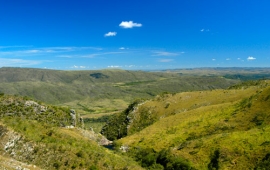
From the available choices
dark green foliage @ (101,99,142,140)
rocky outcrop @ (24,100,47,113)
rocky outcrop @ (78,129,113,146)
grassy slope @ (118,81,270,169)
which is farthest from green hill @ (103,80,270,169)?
rocky outcrop @ (24,100,47,113)

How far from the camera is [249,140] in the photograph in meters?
51.5

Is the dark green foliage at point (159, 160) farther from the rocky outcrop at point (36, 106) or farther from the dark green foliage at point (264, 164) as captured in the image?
the rocky outcrop at point (36, 106)

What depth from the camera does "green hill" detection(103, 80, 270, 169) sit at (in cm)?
4930

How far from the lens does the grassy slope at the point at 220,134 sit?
4928 cm

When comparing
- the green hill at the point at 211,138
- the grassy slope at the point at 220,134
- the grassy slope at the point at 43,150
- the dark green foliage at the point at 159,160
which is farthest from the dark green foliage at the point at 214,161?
the grassy slope at the point at 43,150

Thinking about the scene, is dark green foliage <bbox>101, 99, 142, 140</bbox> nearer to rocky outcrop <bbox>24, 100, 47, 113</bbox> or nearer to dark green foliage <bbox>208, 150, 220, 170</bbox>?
rocky outcrop <bbox>24, 100, 47, 113</bbox>

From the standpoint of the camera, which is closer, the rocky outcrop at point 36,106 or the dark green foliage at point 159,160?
the dark green foliage at point 159,160

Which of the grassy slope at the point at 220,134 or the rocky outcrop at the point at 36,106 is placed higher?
the rocky outcrop at the point at 36,106

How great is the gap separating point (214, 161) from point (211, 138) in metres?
10.2

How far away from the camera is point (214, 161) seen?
5125 centimetres

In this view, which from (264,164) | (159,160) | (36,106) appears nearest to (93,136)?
(36,106)

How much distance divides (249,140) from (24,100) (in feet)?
267

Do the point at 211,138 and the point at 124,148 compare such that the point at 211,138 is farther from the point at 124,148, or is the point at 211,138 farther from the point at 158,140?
the point at 124,148

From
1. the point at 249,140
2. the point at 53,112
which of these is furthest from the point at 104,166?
the point at 53,112
